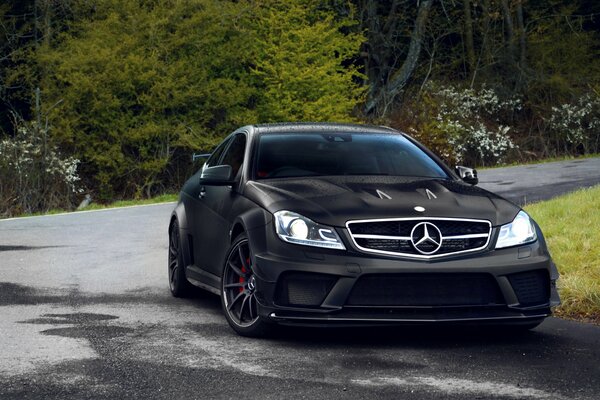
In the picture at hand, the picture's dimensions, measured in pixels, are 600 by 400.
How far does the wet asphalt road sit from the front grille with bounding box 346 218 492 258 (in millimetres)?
680

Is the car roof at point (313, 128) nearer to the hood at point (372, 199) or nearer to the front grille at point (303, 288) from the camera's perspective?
the hood at point (372, 199)

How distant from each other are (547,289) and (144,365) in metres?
2.84

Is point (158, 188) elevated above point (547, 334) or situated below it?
below

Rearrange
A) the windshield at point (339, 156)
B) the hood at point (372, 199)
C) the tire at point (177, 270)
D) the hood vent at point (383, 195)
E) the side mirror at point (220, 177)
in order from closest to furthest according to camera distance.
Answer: the hood at point (372, 199), the hood vent at point (383, 195), the side mirror at point (220, 177), the windshield at point (339, 156), the tire at point (177, 270)

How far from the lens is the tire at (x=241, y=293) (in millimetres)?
8383

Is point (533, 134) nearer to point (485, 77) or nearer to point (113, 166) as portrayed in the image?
point (485, 77)

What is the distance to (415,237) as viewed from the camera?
799 centimetres

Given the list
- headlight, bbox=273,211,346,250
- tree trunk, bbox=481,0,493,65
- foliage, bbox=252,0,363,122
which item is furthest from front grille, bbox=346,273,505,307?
tree trunk, bbox=481,0,493,65

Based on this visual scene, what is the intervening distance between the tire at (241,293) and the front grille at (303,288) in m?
0.26

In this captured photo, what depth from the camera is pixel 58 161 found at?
2692 cm

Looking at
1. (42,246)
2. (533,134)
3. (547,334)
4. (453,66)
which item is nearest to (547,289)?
(547,334)

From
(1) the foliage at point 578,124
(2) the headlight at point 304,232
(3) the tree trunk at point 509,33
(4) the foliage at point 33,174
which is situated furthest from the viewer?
(3) the tree trunk at point 509,33

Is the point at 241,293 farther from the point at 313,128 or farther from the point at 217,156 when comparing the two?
the point at 217,156

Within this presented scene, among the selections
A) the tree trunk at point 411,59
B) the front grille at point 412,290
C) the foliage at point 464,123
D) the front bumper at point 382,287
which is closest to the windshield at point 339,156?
the front bumper at point 382,287
